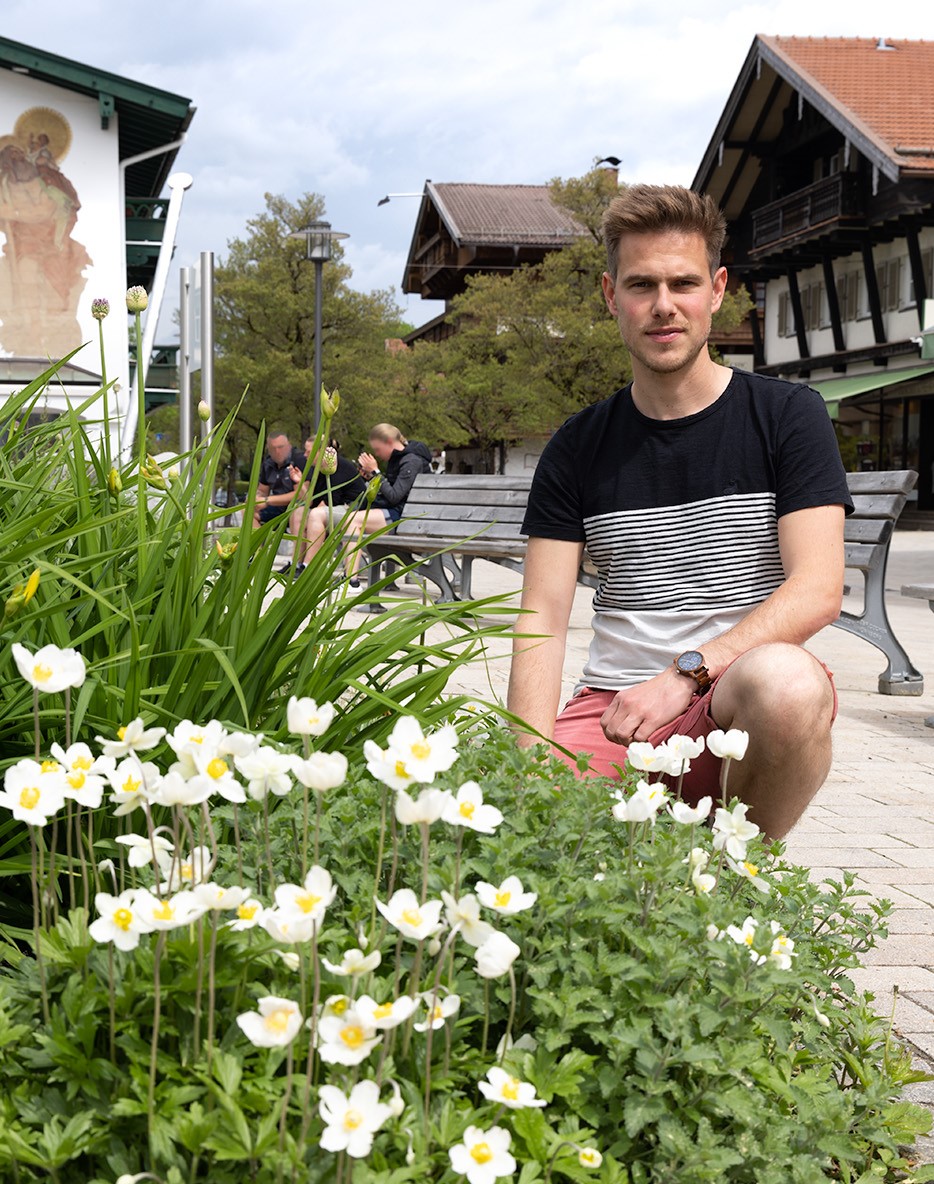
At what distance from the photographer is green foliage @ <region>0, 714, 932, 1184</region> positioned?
144 centimetres

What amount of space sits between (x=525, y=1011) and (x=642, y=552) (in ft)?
5.88

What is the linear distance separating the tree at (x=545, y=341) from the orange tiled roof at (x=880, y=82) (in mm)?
5701

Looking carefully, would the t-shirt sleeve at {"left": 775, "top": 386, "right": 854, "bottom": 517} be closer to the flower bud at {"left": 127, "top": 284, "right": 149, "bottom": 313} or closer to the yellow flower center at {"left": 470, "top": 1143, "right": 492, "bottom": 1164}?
the flower bud at {"left": 127, "top": 284, "right": 149, "bottom": 313}

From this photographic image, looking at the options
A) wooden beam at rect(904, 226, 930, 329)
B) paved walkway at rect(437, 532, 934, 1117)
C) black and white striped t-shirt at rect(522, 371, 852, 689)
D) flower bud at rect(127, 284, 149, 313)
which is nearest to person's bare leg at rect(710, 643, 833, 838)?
black and white striped t-shirt at rect(522, 371, 852, 689)

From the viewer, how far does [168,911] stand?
1.40 metres

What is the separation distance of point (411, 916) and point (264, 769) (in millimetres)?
284

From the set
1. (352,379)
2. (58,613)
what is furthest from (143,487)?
(352,379)

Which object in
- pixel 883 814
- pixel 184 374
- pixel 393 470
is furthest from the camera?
pixel 393 470

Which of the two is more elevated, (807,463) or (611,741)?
(807,463)

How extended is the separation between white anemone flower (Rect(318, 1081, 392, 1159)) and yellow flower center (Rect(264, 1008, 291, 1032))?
76mm

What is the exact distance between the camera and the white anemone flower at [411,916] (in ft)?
4.43

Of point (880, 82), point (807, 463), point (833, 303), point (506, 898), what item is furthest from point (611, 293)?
point (880, 82)

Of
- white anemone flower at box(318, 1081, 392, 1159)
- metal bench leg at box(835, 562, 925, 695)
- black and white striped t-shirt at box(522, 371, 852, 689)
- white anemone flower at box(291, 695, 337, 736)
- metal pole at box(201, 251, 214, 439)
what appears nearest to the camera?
white anemone flower at box(318, 1081, 392, 1159)

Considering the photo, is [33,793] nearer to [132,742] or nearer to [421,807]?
[132,742]
